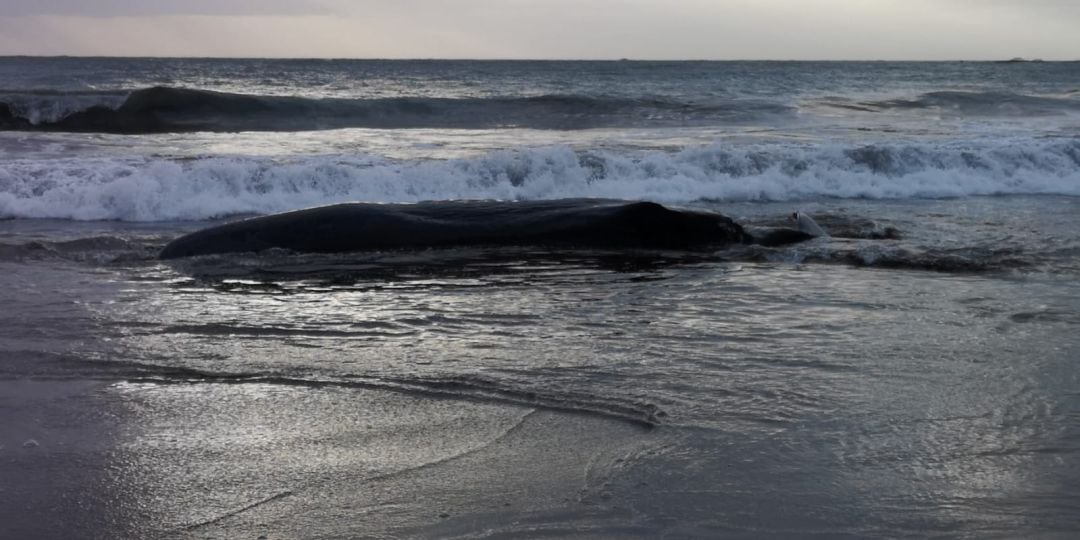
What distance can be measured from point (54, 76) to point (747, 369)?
4621cm

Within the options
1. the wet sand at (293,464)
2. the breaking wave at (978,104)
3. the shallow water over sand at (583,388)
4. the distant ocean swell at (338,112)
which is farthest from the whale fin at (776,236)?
the breaking wave at (978,104)

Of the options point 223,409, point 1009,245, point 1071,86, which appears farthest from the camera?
point 1071,86

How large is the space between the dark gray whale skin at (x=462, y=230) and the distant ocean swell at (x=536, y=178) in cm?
423

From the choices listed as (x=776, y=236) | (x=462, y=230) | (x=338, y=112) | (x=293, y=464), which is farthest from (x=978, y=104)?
(x=293, y=464)

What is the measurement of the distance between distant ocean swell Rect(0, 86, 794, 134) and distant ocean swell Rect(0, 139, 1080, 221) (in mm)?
10969

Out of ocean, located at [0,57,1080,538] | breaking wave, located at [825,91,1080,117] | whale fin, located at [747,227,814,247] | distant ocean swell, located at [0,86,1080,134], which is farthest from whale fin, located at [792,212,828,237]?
breaking wave, located at [825,91,1080,117]

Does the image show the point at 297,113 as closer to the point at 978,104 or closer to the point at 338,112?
the point at 338,112

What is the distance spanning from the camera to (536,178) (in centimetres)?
1548

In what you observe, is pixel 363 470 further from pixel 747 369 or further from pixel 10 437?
pixel 747 369

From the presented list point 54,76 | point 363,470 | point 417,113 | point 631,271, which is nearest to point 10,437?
point 363,470

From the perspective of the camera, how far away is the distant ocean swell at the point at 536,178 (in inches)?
524

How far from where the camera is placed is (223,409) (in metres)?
4.59

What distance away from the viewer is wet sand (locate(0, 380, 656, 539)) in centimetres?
342

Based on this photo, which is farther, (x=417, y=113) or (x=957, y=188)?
(x=417, y=113)
